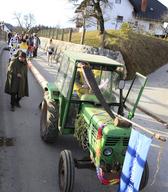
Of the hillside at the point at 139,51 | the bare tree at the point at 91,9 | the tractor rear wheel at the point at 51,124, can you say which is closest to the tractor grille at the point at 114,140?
the tractor rear wheel at the point at 51,124

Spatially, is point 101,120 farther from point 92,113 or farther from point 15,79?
point 15,79

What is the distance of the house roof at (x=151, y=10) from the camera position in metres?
59.9

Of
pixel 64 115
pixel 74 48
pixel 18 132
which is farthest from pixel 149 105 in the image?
pixel 74 48

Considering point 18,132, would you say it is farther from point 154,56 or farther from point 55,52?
point 55,52

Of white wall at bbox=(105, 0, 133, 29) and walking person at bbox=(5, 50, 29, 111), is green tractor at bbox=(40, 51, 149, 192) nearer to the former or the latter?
walking person at bbox=(5, 50, 29, 111)

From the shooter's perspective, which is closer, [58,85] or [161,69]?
[58,85]

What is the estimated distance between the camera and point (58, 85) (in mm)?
8922

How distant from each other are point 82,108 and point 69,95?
1.18 feet

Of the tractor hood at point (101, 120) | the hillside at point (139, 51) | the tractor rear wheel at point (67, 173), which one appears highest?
the tractor hood at point (101, 120)

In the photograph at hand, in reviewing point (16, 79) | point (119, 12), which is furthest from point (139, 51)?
point (119, 12)

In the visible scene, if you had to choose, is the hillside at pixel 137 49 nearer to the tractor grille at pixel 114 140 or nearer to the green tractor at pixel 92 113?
the green tractor at pixel 92 113

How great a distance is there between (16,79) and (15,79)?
0.03 m

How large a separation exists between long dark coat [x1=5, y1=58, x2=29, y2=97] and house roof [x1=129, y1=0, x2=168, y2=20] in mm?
49056

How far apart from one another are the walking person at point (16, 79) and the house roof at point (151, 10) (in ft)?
161
